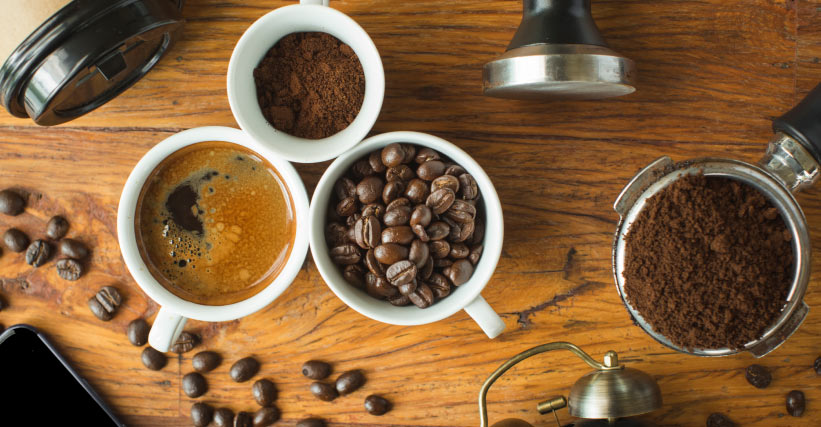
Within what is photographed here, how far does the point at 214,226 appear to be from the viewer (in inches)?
39.7

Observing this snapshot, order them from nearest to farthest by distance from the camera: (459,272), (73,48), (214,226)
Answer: (73,48)
(459,272)
(214,226)

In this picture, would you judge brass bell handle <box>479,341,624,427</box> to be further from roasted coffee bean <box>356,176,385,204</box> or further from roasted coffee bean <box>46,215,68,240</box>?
roasted coffee bean <box>46,215,68,240</box>

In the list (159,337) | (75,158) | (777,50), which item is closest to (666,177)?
(777,50)

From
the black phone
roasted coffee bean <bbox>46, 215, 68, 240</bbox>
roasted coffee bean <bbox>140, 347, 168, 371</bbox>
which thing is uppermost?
roasted coffee bean <bbox>46, 215, 68, 240</bbox>

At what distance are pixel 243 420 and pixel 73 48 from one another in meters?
0.73

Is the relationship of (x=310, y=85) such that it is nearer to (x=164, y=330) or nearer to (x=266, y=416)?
(x=164, y=330)

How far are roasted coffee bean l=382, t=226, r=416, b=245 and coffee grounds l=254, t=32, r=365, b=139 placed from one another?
0.20 m

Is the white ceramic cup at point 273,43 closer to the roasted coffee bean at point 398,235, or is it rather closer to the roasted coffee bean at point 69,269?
the roasted coffee bean at point 398,235

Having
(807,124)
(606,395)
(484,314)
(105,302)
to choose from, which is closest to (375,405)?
(484,314)

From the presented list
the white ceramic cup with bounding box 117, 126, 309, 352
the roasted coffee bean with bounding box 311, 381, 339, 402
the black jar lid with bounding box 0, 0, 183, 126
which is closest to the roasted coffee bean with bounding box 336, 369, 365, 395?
the roasted coffee bean with bounding box 311, 381, 339, 402

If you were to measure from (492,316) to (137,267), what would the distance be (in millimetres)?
623

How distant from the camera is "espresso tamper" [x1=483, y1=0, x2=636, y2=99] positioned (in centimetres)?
86

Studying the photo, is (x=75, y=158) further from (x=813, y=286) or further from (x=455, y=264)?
(x=813, y=286)

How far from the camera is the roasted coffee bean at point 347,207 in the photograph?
3.00 feet
